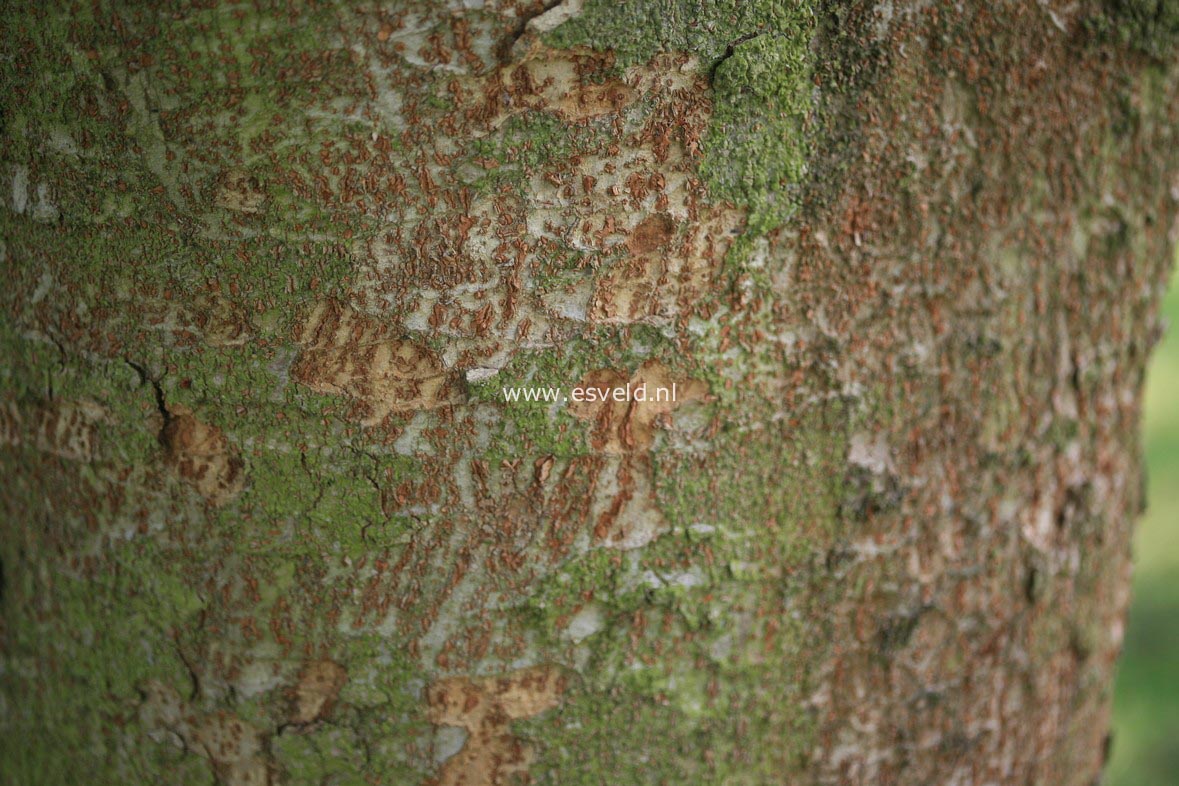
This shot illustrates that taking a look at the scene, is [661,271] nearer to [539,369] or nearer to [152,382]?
[539,369]

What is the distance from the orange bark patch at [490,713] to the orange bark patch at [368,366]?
0.95ft

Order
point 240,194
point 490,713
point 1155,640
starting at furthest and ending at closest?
1. point 1155,640
2. point 490,713
3. point 240,194

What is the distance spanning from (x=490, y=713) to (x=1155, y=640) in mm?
2793

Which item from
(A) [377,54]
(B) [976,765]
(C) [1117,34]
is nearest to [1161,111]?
(C) [1117,34]

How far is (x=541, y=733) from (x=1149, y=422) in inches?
144

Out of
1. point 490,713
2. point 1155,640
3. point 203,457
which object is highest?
point 1155,640

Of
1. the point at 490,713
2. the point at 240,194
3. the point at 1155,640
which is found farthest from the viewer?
the point at 1155,640

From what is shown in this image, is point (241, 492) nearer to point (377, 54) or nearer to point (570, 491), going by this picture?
point (570, 491)

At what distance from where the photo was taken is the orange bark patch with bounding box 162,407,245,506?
849mm

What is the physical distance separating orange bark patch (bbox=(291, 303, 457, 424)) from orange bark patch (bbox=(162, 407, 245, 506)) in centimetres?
11

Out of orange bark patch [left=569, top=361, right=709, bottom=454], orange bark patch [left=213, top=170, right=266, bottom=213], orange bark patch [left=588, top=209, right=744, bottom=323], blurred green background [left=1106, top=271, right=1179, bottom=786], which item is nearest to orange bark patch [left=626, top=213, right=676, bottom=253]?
orange bark patch [left=588, top=209, right=744, bottom=323]

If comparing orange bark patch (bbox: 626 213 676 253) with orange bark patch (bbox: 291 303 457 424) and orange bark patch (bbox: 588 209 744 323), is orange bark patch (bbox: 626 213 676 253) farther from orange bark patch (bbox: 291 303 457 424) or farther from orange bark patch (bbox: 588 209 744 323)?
orange bark patch (bbox: 291 303 457 424)

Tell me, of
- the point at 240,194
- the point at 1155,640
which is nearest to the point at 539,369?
the point at 240,194

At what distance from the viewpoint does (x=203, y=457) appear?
0.86 m
